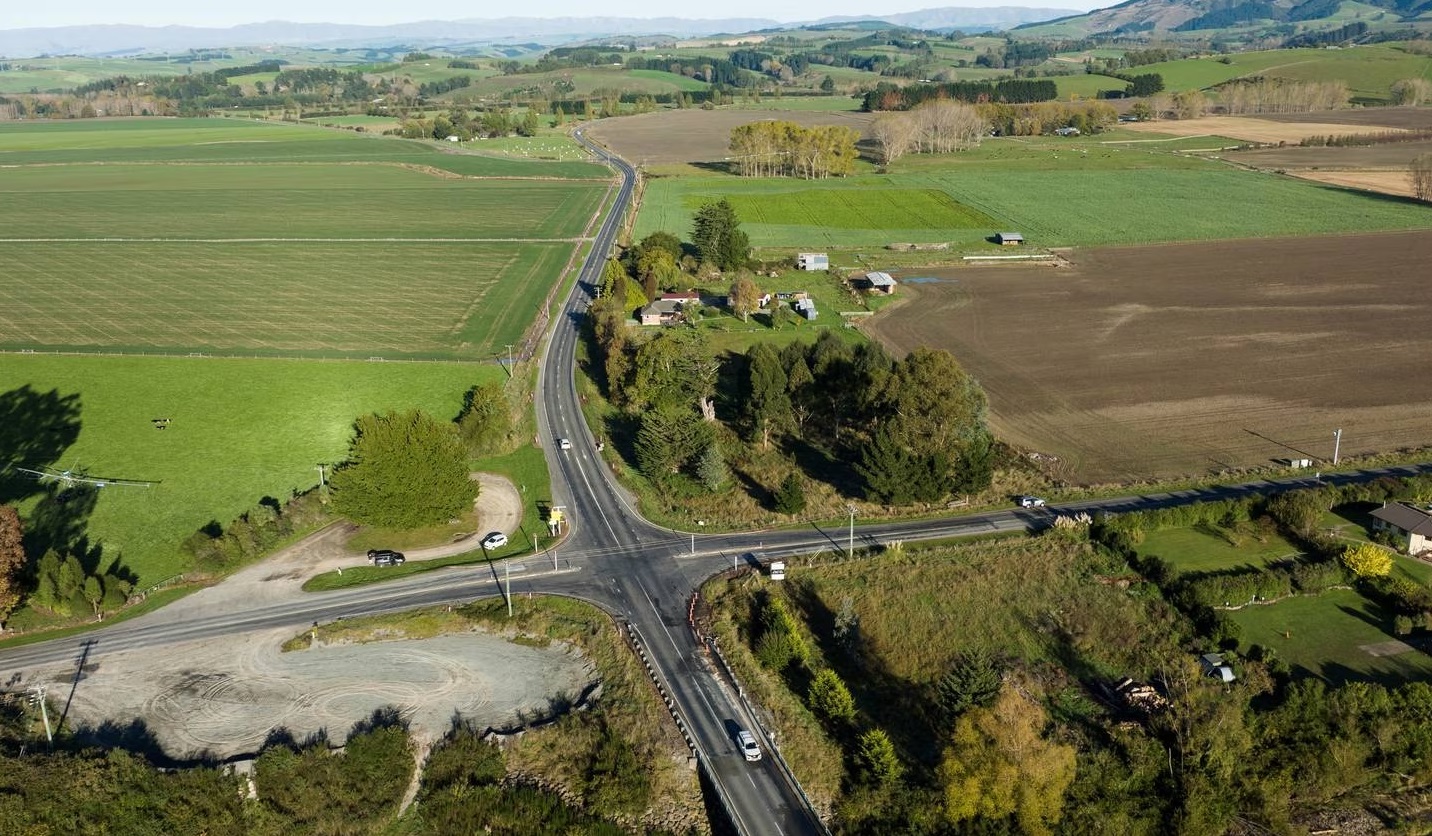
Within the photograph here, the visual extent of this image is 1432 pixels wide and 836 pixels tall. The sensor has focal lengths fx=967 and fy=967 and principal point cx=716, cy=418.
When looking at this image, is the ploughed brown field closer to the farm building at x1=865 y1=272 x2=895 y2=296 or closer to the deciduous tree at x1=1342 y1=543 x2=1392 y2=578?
the farm building at x1=865 y1=272 x2=895 y2=296

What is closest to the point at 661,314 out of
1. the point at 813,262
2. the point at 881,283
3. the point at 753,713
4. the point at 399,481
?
the point at 881,283

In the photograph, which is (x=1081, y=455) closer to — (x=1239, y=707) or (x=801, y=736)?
(x=1239, y=707)

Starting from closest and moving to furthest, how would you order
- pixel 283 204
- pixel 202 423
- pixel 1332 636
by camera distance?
pixel 1332 636
pixel 202 423
pixel 283 204

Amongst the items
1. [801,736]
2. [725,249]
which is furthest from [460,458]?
[725,249]

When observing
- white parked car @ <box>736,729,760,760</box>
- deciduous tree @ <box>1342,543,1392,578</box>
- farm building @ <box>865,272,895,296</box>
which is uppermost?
farm building @ <box>865,272,895,296</box>

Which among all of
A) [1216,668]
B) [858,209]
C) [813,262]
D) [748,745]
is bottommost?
[748,745]

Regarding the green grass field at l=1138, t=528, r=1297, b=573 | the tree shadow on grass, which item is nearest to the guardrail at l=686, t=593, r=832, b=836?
the green grass field at l=1138, t=528, r=1297, b=573

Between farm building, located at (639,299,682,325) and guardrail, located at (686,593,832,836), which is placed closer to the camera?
guardrail, located at (686,593,832,836)

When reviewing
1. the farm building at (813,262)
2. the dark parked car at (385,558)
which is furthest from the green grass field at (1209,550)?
the farm building at (813,262)

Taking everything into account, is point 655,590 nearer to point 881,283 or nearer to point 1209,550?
point 1209,550
